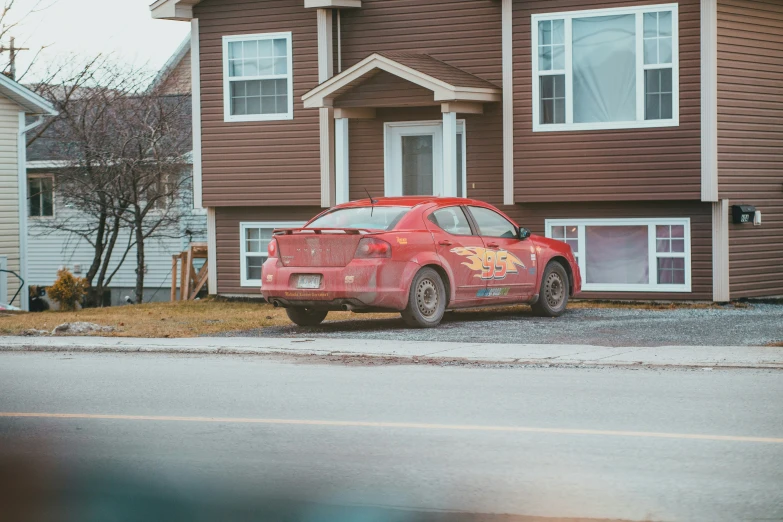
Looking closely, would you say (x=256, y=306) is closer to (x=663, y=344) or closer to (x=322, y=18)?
(x=322, y=18)

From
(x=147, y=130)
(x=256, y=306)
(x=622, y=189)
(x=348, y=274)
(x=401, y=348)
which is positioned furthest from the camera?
(x=147, y=130)

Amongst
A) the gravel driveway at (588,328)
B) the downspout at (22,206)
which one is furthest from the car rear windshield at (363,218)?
the downspout at (22,206)

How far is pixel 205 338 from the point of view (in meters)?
15.0

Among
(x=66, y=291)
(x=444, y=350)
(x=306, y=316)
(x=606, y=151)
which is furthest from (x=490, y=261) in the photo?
(x=66, y=291)

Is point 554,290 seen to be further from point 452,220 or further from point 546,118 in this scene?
point 546,118

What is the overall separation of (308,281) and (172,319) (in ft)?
14.5

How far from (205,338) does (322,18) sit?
910cm

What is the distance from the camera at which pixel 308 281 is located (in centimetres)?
1498

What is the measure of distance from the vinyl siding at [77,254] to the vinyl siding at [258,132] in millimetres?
14464

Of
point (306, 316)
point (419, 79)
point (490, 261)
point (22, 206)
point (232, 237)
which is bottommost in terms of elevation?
point (306, 316)

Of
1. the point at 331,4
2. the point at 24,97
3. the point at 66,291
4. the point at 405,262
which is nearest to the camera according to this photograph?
the point at 405,262

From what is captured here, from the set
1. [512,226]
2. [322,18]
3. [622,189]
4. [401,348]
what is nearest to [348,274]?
[401,348]

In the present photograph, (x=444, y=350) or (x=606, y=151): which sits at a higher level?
(x=606, y=151)

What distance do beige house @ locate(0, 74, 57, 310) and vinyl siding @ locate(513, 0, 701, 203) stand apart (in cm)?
1348
